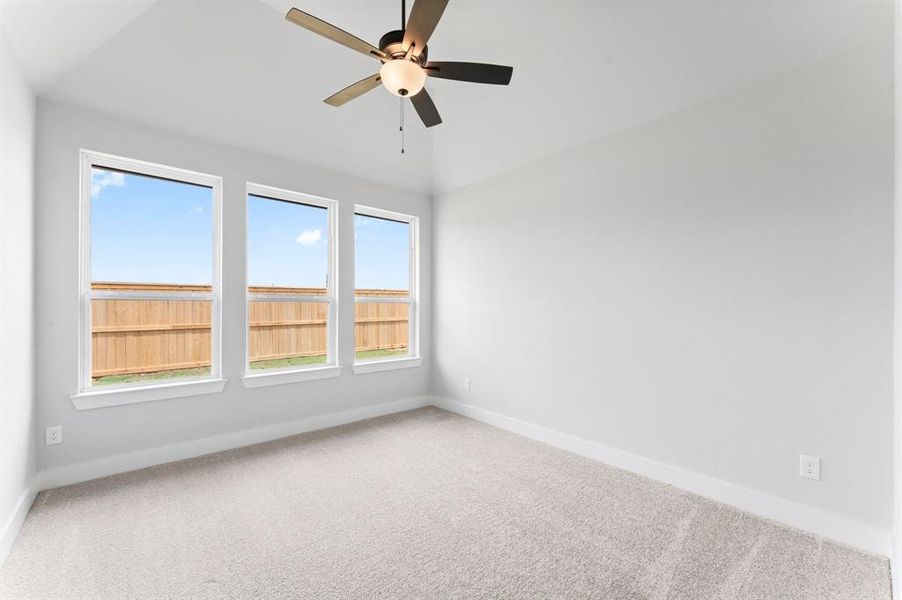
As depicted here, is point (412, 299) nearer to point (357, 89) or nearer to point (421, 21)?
point (357, 89)

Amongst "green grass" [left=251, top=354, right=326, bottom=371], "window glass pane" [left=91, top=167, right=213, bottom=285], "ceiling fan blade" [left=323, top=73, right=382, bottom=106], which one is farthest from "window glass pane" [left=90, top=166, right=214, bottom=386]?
"ceiling fan blade" [left=323, top=73, right=382, bottom=106]

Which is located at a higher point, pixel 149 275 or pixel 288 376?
pixel 149 275

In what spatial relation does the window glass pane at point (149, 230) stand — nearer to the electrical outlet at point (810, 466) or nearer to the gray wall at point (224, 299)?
the gray wall at point (224, 299)

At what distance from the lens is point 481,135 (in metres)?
3.76

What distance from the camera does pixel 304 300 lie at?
153 inches

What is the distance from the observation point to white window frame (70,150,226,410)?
279cm

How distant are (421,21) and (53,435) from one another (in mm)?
3294

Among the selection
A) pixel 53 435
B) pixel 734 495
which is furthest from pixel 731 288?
pixel 53 435

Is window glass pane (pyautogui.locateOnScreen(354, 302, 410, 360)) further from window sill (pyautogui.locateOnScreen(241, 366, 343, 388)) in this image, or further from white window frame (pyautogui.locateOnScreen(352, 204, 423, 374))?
window sill (pyautogui.locateOnScreen(241, 366, 343, 388))

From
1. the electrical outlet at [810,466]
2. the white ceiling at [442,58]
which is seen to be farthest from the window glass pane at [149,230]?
the electrical outlet at [810,466]

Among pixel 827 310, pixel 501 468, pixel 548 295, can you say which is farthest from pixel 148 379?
pixel 827 310

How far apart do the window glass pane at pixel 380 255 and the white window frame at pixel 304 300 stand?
0.26 m

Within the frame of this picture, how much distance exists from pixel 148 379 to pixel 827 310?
14.6ft

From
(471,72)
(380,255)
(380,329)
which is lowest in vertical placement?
(380,329)
